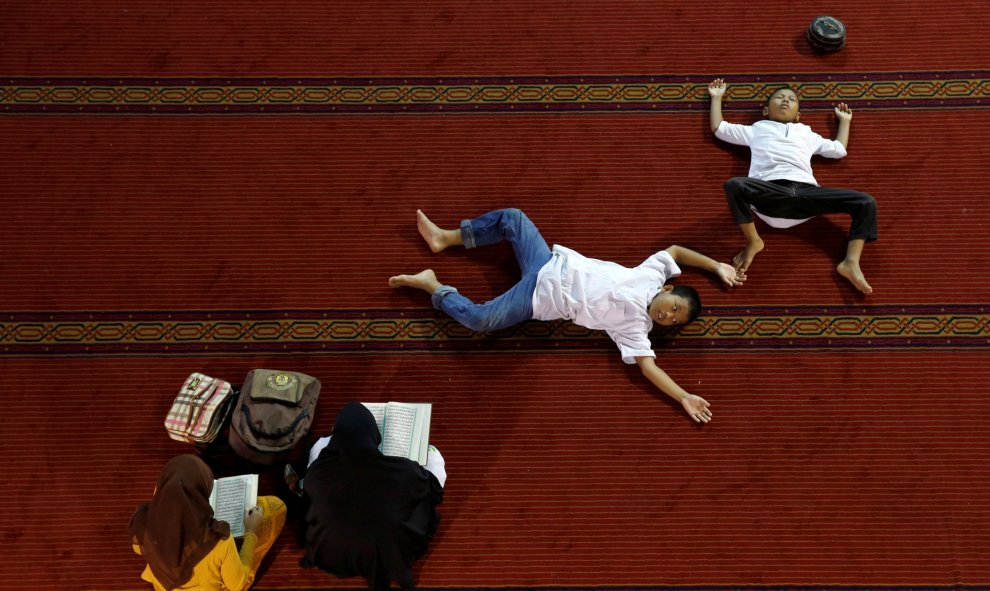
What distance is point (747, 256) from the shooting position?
269 centimetres

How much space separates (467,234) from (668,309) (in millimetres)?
880

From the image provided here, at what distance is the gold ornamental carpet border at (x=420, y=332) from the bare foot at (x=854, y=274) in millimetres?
94

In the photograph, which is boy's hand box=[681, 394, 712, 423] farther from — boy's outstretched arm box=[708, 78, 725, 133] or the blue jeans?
boy's outstretched arm box=[708, 78, 725, 133]

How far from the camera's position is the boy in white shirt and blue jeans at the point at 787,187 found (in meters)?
2.65

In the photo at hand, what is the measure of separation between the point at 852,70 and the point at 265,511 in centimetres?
317

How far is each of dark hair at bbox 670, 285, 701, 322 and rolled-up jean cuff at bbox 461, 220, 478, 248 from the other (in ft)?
2.78

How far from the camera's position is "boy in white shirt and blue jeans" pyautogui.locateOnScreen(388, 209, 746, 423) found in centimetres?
249

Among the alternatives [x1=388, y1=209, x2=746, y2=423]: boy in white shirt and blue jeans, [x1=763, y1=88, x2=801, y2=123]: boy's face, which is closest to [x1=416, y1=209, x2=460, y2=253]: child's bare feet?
[x1=388, y1=209, x2=746, y2=423]: boy in white shirt and blue jeans

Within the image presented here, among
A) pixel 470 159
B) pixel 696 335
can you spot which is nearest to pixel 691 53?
pixel 470 159

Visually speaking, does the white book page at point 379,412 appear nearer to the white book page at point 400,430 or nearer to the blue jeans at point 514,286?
the white book page at point 400,430

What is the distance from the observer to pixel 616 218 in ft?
9.21

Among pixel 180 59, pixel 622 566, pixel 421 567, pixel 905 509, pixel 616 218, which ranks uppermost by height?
pixel 180 59

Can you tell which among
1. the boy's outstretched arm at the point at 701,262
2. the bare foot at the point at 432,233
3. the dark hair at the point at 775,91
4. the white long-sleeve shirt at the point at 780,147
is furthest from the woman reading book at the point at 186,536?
the dark hair at the point at 775,91

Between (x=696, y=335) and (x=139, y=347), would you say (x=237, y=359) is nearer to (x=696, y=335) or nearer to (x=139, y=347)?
(x=139, y=347)
